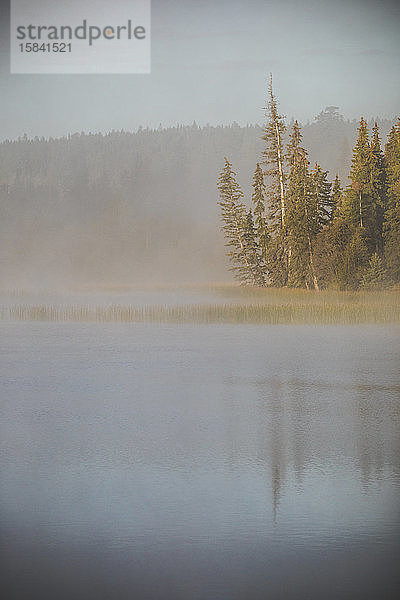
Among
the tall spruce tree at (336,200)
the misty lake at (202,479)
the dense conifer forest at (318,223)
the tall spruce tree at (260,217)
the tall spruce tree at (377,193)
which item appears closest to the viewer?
the misty lake at (202,479)

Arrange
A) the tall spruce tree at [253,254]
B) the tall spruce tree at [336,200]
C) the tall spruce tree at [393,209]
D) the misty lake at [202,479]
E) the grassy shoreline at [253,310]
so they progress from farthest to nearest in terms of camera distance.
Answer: the tall spruce tree at [253,254] → the tall spruce tree at [336,200] → the tall spruce tree at [393,209] → the grassy shoreline at [253,310] → the misty lake at [202,479]

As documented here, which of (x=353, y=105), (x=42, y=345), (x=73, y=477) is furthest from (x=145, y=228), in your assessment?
(x=73, y=477)

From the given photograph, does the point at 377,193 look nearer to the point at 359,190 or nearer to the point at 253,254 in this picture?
the point at 359,190

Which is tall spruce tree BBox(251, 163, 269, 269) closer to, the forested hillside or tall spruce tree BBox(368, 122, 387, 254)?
the forested hillside

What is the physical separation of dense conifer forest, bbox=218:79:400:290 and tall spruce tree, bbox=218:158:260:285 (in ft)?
0.06

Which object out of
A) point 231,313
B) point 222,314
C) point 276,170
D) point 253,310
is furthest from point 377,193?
point 222,314

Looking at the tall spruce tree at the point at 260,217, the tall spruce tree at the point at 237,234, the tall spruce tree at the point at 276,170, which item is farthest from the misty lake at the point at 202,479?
the tall spruce tree at the point at 276,170

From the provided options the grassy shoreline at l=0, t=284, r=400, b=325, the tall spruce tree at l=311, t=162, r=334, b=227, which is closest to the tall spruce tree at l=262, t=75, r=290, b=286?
the grassy shoreline at l=0, t=284, r=400, b=325

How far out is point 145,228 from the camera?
960 inches

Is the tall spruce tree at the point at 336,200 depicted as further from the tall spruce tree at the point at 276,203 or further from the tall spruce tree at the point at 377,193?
the tall spruce tree at the point at 276,203

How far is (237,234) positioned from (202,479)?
14037mm

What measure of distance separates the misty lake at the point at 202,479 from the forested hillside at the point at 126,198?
424 inches
